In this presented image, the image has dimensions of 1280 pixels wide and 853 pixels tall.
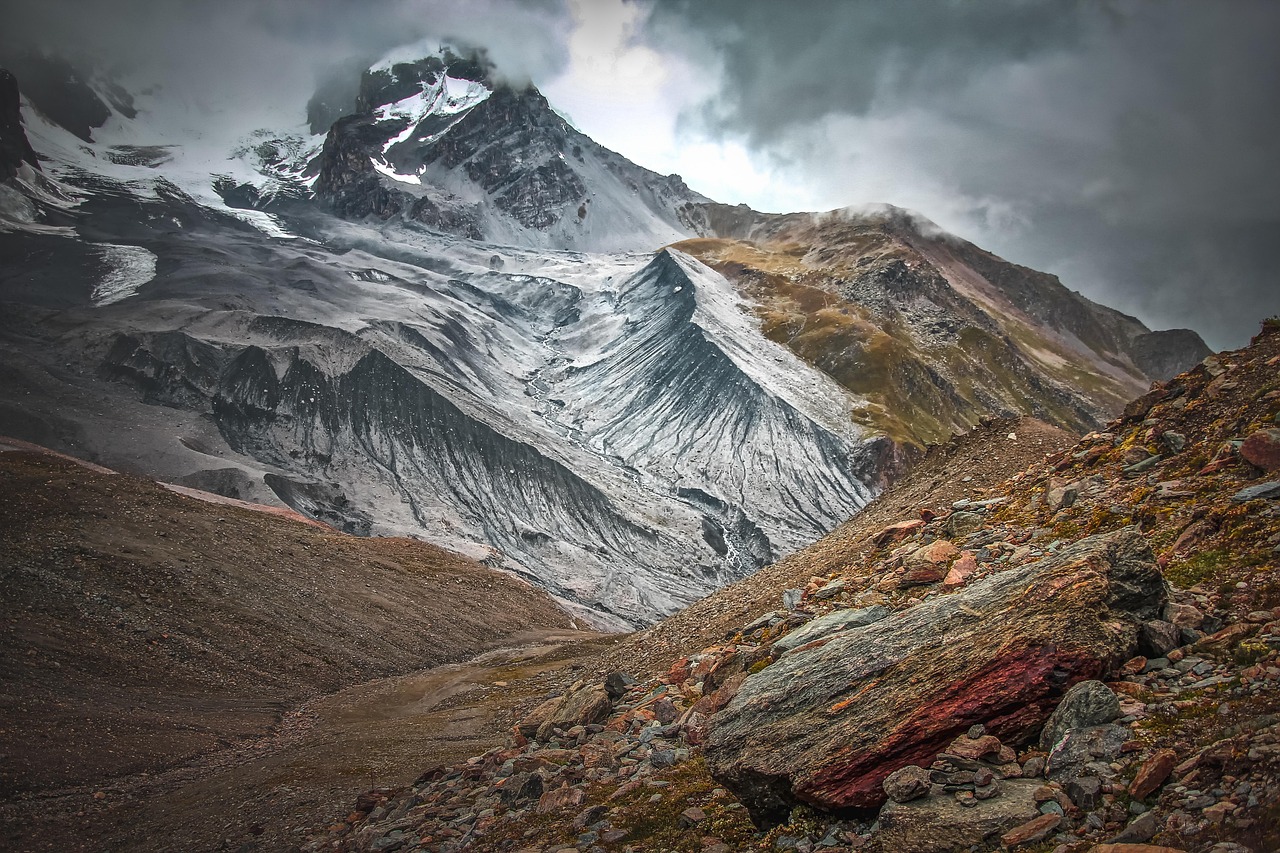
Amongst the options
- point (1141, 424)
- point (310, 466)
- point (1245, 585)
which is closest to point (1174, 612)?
point (1245, 585)

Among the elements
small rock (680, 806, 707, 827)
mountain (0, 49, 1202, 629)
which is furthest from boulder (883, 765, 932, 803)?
mountain (0, 49, 1202, 629)

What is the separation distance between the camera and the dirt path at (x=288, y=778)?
23047mm

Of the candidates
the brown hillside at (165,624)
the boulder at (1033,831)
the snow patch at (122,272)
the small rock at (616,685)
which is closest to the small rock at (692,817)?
the boulder at (1033,831)

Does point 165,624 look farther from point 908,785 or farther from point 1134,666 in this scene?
point 1134,666

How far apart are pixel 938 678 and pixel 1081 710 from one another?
189 cm

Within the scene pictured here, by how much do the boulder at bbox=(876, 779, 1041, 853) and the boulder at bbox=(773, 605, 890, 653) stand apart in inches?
200

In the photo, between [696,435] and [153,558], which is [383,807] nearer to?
[153,558]

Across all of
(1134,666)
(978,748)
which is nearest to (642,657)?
(978,748)

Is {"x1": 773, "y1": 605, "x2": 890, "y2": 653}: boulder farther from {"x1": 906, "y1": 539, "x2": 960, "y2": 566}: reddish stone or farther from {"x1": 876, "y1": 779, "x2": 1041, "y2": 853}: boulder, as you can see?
{"x1": 876, "y1": 779, "x2": 1041, "y2": 853}: boulder

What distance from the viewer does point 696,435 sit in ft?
495

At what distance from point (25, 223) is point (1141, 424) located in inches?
10335

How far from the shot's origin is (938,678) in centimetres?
1066

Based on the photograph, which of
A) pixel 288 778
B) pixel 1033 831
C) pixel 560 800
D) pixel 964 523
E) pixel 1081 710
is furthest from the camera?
pixel 288 778

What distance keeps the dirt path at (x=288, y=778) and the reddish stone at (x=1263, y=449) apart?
24.2 meters
